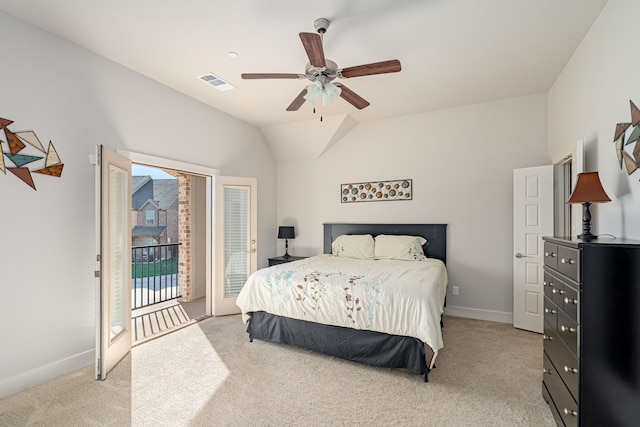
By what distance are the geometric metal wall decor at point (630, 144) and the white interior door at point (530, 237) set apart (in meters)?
1.66

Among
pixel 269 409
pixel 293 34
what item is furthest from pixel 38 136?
pixel 269 409

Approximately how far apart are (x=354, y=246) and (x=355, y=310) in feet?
6.20

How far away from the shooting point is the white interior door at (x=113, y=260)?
261cm

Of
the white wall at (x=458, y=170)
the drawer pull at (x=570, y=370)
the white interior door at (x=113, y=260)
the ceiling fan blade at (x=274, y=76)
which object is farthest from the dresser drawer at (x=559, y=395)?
the white interior door at (x=113, y=260)

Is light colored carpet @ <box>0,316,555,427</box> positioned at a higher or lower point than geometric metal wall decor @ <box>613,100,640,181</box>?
lower

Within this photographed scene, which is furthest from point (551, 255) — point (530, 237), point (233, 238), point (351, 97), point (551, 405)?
point (233, 238)

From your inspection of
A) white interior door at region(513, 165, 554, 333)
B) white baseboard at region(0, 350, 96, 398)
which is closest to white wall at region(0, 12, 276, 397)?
white baseboard at region(0, 350, 96, 398)

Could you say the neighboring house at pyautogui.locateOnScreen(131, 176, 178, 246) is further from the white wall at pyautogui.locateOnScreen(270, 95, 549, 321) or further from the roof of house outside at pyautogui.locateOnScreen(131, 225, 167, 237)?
the white wall at pyautogui.locateOnScreen(270, 95, 549, 321)

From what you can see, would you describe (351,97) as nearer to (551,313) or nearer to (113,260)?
(551,313)

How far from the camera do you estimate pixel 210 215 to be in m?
4.44

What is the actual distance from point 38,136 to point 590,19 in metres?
4.71

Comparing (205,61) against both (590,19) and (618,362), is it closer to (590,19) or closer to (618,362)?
(590,19)

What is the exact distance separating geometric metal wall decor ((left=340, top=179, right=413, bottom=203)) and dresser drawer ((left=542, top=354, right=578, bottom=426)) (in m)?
2.87

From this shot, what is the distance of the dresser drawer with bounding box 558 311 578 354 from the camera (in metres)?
1.66
